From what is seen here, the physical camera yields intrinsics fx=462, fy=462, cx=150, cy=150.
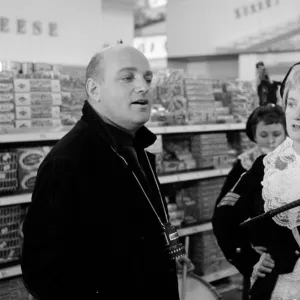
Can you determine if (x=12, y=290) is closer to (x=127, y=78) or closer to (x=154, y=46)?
(x=127, y=78)

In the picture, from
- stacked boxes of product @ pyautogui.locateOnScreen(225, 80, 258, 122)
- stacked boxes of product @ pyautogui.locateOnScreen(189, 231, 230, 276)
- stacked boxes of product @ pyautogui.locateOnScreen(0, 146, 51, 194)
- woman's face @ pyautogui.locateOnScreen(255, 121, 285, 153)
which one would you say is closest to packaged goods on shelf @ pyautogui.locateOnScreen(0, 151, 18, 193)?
stacked boxes of product @ pyautogui.locateOnScreen(0, 146, 51, 194)

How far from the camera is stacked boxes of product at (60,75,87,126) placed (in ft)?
11.2

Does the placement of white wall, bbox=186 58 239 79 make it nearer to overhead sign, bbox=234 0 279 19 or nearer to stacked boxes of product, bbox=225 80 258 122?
overhead sign, bbox=234 0 279 19

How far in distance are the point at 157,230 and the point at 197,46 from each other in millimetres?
7103

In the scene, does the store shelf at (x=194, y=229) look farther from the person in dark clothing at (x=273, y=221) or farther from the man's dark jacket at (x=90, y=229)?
the man's dark jacket at (x=90, y=229)

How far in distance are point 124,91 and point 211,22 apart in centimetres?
686

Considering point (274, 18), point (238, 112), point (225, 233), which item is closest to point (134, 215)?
point (225, 233)

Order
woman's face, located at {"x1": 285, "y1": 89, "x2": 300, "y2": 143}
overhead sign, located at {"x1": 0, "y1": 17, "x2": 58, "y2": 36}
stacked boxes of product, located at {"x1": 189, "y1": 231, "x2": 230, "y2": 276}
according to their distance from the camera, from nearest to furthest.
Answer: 1. woman's face, located at {"x1": 285, "y1": 89, "x2": 300, "y2": 143}
2. stacked boxes of product, located at {"x1": 189, "y1": 231, "x2": 230, "y2": 276}
3. overhead sign, located at {"x1": 0, "y1": 17, "x2": 58, "y2": 36}

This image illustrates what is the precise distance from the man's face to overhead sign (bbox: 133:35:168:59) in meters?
7.98

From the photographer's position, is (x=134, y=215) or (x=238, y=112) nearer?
(x=134, y=215)

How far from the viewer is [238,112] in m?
4.58

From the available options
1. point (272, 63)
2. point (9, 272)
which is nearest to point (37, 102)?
point (9, 272)

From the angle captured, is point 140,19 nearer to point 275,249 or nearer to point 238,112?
point 238,112

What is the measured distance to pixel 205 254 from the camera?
4324mm
